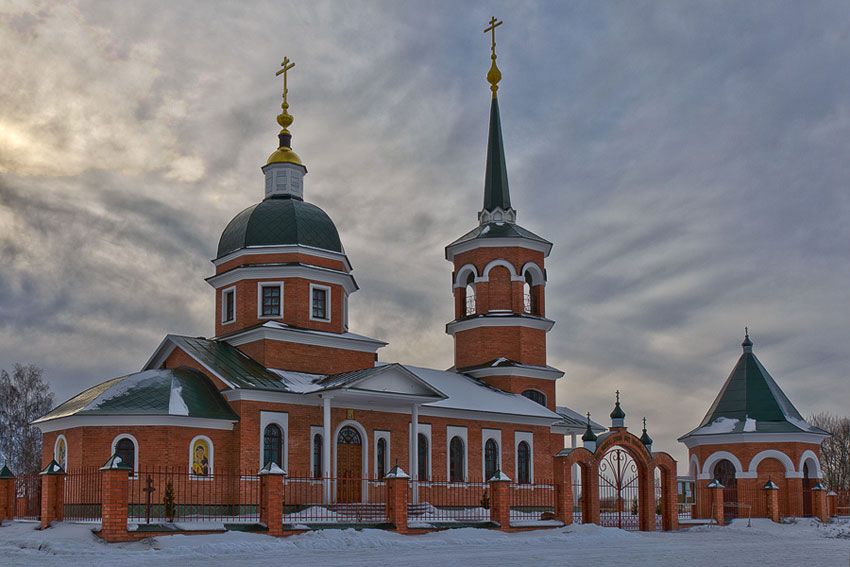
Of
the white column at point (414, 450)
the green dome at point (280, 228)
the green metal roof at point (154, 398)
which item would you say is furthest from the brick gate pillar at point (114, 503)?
the green dome at point (280, 228)

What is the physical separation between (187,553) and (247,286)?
38.7ft

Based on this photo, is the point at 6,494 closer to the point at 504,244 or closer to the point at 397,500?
the point at 397,500

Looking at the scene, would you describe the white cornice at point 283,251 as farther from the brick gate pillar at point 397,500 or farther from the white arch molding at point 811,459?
the white arch molding at point 811,459

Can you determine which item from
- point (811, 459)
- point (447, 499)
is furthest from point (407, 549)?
point (811, 459)

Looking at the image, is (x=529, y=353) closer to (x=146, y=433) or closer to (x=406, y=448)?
(x=406, y=448)

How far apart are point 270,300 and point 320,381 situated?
3.13 meters

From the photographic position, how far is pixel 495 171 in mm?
33625

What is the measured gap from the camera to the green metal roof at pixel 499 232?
31484mm

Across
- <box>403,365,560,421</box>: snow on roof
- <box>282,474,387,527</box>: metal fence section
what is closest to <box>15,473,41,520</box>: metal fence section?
<box>282,474,387,527</box>: metal fence section

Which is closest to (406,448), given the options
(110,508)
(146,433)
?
(146,433)

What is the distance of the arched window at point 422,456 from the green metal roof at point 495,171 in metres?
10.1

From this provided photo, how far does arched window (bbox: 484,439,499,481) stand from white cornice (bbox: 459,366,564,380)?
9.92ft

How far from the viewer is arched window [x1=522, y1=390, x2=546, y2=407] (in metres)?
30.6

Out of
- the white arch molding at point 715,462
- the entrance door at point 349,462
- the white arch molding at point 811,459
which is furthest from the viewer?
the white arch molding at point 715,462
